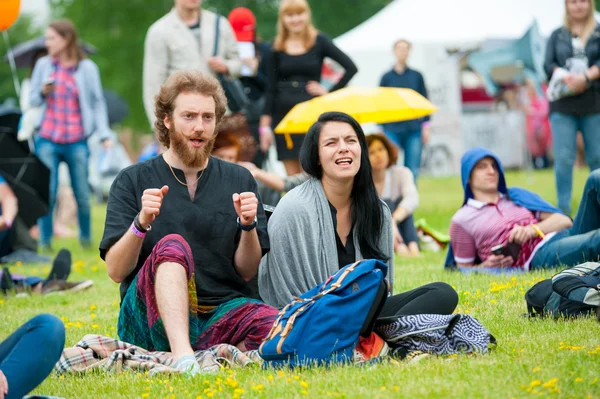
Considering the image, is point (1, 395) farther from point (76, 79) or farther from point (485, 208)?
point (76, 79)

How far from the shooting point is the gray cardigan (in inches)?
229

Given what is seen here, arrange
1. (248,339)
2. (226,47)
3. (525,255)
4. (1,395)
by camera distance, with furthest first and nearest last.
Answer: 1. (226,47)
2. (525,255)
3. (248,339)
4. (1,395)

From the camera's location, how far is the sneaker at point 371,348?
5207 mm

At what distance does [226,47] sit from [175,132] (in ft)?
17.6

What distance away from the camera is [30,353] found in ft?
14.6

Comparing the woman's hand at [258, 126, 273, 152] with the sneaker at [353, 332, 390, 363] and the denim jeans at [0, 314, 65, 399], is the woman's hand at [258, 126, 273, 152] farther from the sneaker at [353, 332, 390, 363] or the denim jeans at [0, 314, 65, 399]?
the denim jeans at [0, 314, 65, 399]

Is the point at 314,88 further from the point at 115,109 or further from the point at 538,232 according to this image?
the point at 115,109

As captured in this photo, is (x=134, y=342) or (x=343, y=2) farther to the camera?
(x=343, y=2)

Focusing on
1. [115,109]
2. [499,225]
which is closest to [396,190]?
[499,225]

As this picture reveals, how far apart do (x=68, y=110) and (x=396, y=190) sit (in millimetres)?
4342

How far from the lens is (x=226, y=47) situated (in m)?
11.0

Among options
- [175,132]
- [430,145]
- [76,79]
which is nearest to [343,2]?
[430,145]

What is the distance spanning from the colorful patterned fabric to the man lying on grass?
10.7 feet

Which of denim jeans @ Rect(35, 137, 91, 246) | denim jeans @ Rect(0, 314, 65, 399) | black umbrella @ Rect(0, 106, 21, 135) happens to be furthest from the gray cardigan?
black umbrella @ Rect(0, 106, 21, 135)
